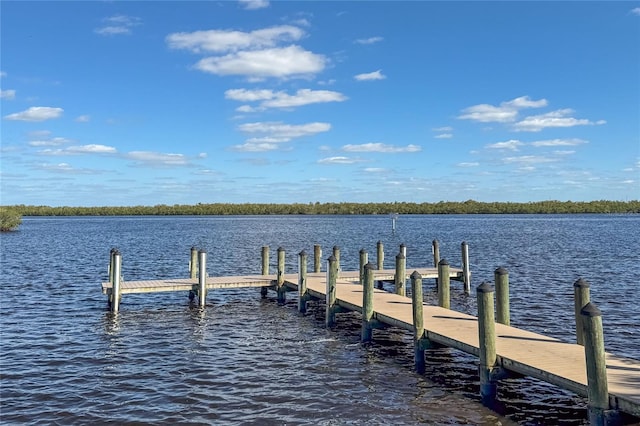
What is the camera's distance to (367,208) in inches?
6565

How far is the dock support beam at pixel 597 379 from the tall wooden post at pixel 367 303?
23.9ft

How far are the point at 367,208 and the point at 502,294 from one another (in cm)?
15319

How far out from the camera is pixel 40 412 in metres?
10.8

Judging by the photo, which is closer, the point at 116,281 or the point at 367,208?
the point at 116,281

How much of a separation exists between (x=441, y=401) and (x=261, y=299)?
44.8ft

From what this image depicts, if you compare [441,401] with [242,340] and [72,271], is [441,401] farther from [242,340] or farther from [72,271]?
[72,271]

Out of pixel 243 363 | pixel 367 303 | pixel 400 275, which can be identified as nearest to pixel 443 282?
pixel 367 303

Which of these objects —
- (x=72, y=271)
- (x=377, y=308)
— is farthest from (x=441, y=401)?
(x=72, y=271)

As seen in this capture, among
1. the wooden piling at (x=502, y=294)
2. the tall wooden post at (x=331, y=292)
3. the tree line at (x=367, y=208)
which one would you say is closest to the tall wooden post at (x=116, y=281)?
the tall wooden post at (x=331, y=292)

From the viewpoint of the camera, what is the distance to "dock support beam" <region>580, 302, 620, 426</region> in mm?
8242

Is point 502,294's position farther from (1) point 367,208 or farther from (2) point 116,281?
(1) point 367,208

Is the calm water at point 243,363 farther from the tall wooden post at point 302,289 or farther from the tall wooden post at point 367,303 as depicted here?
the tall wooden post at point 367,303

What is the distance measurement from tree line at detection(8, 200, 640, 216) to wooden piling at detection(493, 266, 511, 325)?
147 metres

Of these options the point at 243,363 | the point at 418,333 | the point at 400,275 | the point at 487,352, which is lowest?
the point at 243,363
